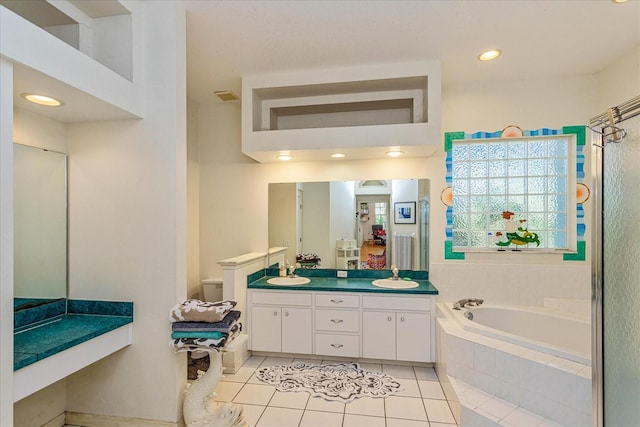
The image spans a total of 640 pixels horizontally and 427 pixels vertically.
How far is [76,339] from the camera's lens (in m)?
1.56

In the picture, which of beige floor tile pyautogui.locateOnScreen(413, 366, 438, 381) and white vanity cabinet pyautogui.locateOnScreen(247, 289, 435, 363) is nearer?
beige floor tile pyautogui.locateOnScreen(413, 366, 438, 381)

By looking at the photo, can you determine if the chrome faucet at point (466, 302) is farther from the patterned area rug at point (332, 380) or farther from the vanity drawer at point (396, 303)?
the patterned area rug at point (332, 380)

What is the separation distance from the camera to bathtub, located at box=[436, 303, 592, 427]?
1726 mm

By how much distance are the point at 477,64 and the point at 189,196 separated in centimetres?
308

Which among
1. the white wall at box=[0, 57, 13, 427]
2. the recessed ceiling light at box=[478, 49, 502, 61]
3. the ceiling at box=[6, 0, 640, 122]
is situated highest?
the ceiling at box=[6, 0, 640, 122]

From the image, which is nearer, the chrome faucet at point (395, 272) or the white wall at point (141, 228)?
the white wall at point (141, 228)

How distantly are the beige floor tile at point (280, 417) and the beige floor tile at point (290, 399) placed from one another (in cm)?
5

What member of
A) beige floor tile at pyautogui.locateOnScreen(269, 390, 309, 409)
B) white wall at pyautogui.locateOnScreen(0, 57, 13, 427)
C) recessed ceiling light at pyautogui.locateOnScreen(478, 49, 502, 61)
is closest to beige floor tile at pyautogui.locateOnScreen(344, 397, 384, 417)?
beige floor tile at pyautogui.locateOnScreen(269, 390, 309, 409)

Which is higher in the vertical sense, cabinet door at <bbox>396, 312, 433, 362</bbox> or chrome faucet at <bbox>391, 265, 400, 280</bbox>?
chrome faucet at <bbox>391, 265, 400, 280</bbox>

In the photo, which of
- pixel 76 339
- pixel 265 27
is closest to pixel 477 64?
pixel 265 27

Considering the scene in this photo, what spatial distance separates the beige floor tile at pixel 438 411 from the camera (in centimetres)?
208

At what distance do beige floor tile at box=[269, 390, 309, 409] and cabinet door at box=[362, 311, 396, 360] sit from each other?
2.33ft

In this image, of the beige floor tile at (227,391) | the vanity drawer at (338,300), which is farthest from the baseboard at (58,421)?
the vanity drawer at (338,300)

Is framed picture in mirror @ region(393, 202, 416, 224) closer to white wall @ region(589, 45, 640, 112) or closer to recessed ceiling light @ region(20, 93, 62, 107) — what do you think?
white wall @ region(589, 45, 640, 112)
